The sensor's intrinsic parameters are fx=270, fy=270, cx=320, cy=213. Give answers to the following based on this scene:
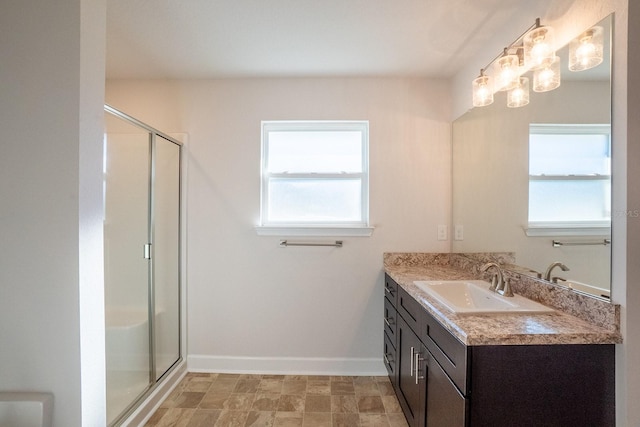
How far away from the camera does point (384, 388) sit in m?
2.00

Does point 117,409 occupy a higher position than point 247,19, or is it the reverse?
point 247,19

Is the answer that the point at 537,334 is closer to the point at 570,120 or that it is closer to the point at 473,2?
the point at 570,120

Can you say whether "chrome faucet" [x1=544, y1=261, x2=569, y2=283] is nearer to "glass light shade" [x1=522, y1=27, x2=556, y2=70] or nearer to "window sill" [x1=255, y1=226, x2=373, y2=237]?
"glass light shade" [x1=522, y1=27, x2=556, y2=70]

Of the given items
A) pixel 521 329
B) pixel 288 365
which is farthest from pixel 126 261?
pixel 521 329

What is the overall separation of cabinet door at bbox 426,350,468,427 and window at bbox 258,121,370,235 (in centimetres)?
121

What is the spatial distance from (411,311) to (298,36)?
5.79 feet

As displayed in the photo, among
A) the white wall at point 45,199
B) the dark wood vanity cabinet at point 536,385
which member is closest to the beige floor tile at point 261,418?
the white wall at point 45,199

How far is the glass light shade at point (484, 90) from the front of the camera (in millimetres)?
1606

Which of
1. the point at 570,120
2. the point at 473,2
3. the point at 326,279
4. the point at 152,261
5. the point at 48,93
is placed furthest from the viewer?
the point at 326,279

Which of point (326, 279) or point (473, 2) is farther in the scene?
point (326, 279)

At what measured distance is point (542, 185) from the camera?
1.34 meters

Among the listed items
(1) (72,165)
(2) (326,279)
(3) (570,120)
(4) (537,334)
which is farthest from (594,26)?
(1) (72,165)

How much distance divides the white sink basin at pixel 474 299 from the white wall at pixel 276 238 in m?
0.56

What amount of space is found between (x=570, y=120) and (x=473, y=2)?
783 millimetres
